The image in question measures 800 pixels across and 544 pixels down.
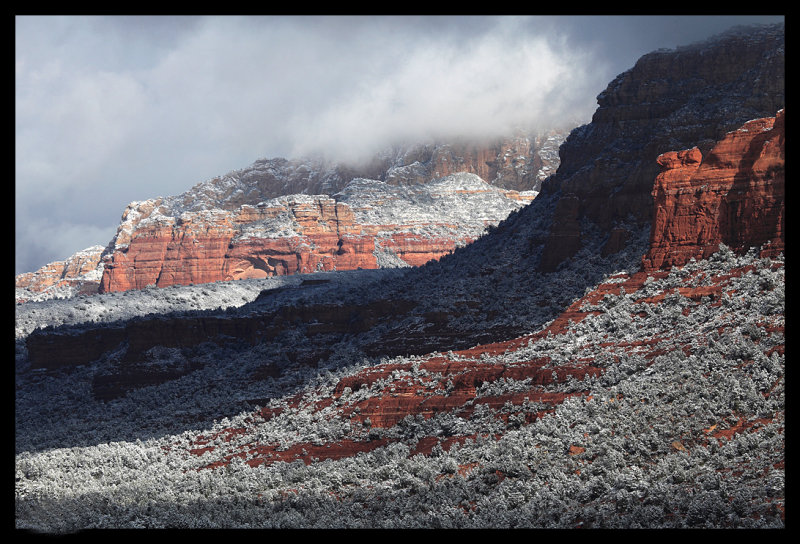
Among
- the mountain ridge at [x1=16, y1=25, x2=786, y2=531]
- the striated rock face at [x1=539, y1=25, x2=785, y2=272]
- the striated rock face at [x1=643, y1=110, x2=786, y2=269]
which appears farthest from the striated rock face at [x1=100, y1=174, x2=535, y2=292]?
the striated rock face at [x1=643, y1=110, x2=786, y2=269]

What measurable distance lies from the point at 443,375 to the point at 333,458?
8870 mm

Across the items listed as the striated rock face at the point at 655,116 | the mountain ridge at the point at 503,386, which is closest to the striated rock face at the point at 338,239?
the mountain ridge at the point at 503,386

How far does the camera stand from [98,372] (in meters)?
106

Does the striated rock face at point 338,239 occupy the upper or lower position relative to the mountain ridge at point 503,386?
upper

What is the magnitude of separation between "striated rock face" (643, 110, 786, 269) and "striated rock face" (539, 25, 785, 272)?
43.2 ft

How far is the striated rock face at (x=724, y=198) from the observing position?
59.1 meters

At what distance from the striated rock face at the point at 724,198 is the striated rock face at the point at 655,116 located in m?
13.2

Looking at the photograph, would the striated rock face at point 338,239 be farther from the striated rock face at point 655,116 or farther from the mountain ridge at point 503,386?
the striated rock face at point 655,116

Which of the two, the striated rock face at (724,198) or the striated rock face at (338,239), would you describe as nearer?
the striated rock face at (724,198)

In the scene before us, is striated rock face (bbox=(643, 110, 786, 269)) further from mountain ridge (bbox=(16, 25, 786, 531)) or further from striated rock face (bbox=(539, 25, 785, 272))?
striated rock face (bbox=(539, 25, 785, 272))

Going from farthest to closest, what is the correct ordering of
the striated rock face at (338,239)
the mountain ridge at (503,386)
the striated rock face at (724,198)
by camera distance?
the striated rock face at (338,239) < the striated rock face at (724,198) < the mountain ridge at (503,386)

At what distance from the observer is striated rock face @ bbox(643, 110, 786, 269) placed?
194 feet

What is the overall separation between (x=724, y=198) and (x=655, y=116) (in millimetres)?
26135
